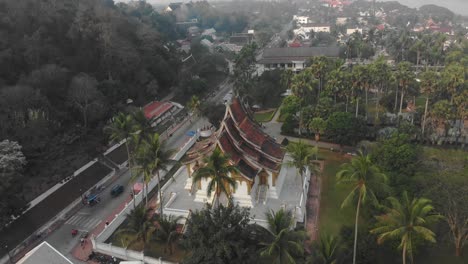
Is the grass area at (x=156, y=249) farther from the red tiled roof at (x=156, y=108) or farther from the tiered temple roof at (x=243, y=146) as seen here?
the red tiled roof at (x=156, y=108)

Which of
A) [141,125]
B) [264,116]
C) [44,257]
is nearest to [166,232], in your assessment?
[44,257]

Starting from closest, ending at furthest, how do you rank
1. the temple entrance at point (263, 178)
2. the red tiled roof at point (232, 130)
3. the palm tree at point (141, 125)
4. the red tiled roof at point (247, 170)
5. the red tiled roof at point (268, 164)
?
the red tiled roof at point (247, 170) → the red tiled roof at point (268, 164) → the red tiled roof at point (232, 130) → the temple entrance at point (263, 178) → the palm tree at point (141, 125)

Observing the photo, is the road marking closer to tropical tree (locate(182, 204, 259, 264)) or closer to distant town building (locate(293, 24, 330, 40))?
tropical tree (locate(182, 204, 259, 264))

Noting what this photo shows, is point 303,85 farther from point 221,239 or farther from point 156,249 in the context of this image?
point 221,239

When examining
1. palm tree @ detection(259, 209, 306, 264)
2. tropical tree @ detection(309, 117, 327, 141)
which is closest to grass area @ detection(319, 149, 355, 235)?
tropical tree @ detection(309, 117, 327, 141)

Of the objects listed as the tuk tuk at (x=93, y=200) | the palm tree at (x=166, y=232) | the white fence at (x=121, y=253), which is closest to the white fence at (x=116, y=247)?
the white fence at (x=121, y=253)
